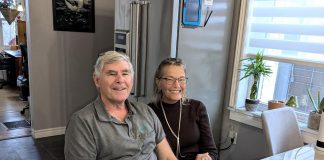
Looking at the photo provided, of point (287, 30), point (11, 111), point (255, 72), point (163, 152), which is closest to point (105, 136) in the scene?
point (163, 152)

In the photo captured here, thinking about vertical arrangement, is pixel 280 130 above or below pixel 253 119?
above

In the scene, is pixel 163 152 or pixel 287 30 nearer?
pixel 163 152

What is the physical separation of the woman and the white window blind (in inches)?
39.4

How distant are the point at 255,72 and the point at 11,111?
377 cm

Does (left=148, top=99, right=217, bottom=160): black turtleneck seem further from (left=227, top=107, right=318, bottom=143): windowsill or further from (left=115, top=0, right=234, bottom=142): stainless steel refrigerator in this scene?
(left=227, top=107, right=318, bottom=143): windowsill

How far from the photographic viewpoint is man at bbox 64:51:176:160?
1303 millimetres

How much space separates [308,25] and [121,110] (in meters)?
1.59

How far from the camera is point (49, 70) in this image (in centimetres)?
332

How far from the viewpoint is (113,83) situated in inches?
56.0

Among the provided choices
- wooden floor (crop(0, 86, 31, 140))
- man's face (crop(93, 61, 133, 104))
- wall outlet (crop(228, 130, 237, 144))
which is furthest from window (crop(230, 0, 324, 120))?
wooden floor (crop(0, 86, 31, 140))

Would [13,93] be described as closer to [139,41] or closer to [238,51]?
[139,41]

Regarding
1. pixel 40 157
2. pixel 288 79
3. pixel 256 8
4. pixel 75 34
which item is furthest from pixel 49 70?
pixel 288 79

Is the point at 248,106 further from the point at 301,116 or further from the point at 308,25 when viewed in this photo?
the point at 308,25

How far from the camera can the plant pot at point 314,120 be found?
81.1 inches
